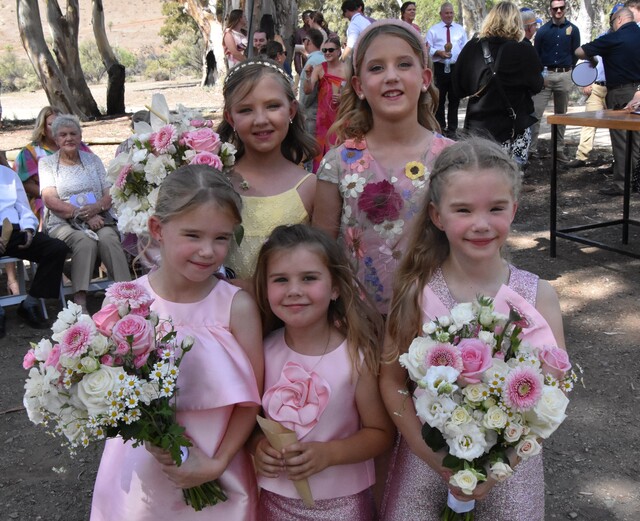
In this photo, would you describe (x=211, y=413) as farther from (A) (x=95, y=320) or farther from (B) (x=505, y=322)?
(B) (x=505, y=322)

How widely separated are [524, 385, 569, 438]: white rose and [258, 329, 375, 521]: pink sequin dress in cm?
73

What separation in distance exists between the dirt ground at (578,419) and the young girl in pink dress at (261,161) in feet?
3.70

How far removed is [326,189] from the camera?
285 centimetres

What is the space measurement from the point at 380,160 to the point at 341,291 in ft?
1.96

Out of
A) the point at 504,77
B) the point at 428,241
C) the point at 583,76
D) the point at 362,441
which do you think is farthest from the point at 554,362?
the point at 583,76

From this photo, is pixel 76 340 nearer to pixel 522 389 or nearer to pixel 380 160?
pixel 522 389

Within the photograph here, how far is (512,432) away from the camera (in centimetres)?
183

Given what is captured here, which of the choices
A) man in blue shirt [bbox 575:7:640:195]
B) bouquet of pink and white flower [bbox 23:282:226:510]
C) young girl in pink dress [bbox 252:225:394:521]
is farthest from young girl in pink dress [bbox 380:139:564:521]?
man in blue shirt [bbox 575:7:640:195]

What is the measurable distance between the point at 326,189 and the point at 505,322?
3.71 feet

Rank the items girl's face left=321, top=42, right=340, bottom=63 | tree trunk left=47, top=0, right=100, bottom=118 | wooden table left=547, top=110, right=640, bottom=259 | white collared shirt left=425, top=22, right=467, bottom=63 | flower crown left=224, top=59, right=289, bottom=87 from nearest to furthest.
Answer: flower crown left=224, top=59, right=289, bottom=87, wooden table left=547, top=110, right=640, bottom=259, girl's face left=321, top=42, right=340, bottom=63, white collared shirt left=425, top=22, right=467, bottom=63, tree trunk left=47, top=0, right=100, bottom=118

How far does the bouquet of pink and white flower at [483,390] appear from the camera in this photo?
71.9 inches

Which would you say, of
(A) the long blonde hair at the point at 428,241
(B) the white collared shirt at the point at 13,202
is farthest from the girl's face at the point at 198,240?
(B) the white collared shirt at the point at 13,202

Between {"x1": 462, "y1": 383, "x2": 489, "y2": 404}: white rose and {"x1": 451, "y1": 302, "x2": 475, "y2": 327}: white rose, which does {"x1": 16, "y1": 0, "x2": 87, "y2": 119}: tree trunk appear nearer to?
{"x1": 451, "y1": 302, "x2": 475, "y2": 327}: white rose

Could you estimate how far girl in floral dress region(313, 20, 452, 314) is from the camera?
2695 millimetres
